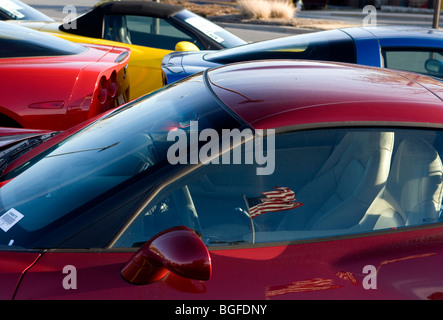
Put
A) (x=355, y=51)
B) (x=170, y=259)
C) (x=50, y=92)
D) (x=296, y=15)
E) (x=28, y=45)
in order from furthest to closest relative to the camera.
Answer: (x=296, y=15) < (x=355, y=51) < (x=28, y=45) < (x=50, y=92) < (x=170, y=259)

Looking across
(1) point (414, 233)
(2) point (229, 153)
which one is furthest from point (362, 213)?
(2) point (229, 153)

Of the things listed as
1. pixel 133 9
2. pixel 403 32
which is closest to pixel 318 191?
pixel 403 32

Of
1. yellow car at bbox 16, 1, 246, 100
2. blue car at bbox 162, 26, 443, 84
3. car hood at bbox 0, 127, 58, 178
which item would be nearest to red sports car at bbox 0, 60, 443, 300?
car hood at bbox 0, 127, 58, 178

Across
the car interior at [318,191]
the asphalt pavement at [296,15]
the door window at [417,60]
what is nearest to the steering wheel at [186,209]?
the car interior at [318,191]

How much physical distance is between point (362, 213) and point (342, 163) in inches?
9.8

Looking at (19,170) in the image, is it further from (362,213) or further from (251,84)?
(362,213)

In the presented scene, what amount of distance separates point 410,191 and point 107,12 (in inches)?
225

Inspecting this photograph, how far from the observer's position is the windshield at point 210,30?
7465 mm

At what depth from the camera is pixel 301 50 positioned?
5.63 meters

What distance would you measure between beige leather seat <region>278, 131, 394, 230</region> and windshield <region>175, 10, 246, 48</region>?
16.5 feet

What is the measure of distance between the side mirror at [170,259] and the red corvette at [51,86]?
102 inches

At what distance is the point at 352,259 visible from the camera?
7.29 feet

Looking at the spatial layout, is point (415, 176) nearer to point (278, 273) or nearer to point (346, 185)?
point (346, 185)

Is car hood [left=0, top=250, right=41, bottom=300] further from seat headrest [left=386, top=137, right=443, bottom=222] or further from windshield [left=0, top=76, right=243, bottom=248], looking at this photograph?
seat headrest [left=386, top=137, right=443, bottom=222]
